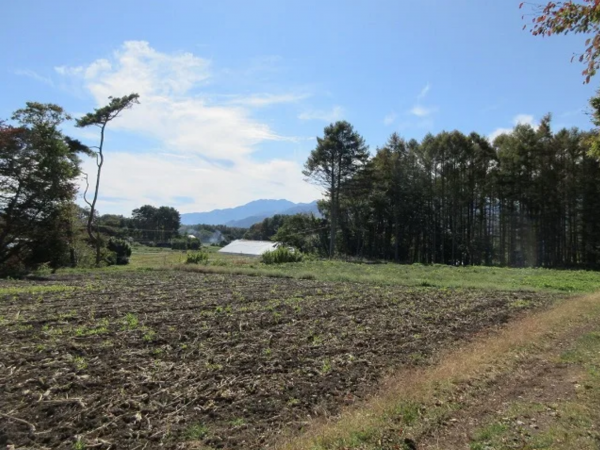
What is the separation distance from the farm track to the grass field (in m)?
0.02

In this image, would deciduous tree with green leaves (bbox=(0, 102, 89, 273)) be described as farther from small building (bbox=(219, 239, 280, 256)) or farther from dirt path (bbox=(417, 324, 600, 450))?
small building (bbox=(219, 239, 280, 256))

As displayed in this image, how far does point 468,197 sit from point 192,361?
34.8 metres

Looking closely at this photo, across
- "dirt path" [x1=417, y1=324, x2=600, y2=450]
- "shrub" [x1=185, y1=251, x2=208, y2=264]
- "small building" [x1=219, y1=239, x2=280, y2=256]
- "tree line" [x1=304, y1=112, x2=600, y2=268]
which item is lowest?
"dirt path" [x1=417, y1=324, x2=600, y2=450]

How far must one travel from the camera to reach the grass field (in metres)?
3.38

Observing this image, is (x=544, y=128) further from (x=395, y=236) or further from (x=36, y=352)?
(x=36, y=352)

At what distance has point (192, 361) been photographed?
5.11m

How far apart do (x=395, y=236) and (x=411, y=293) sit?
2714 centimetres

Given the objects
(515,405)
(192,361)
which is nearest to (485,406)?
(515,405)

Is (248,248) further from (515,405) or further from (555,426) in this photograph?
(555,426)

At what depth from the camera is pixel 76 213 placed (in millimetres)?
22031

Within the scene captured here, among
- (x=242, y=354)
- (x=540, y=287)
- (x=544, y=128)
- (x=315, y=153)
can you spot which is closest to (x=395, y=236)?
(x=315, y=153)


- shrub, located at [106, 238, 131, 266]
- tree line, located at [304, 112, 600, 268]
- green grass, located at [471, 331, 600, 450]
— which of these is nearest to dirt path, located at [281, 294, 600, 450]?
green grass, located at [471, 331, 600, 450]

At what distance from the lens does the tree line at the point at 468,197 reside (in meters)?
31.2

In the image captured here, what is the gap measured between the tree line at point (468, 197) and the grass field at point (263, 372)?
26.1 m
